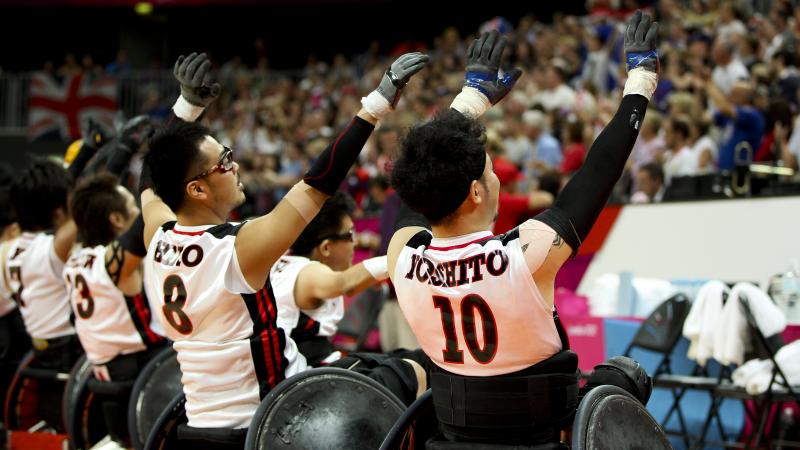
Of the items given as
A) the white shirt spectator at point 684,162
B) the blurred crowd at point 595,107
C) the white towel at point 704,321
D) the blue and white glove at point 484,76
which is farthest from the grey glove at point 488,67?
the white shirt spectator at point 684,162

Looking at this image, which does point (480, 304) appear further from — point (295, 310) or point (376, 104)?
point (295, 310)

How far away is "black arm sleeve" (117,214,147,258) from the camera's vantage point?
550cm

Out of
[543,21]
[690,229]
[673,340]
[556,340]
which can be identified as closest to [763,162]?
[690,229]

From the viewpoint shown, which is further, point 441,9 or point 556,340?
point 441,9

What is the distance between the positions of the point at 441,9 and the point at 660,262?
54.4 ft

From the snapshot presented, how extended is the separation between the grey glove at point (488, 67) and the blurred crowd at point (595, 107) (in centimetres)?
276

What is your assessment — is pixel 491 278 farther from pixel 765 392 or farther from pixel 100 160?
pixel 100 160

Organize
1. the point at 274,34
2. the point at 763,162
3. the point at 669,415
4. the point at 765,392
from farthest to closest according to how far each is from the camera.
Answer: the point at 274,34
the point at 763,162
the point at 669,415
the point at 765,392

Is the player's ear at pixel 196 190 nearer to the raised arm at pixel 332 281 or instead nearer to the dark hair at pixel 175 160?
the dark hair at pixel 175 160

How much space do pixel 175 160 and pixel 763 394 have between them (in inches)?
151

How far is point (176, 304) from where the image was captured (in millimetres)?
4547

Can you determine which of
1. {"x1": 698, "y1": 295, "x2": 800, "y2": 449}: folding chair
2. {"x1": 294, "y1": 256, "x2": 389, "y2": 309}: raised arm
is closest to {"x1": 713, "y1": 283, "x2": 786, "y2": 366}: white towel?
{"x1": 698, "y1": 295, "x2": 800, "y2": 449}: folding chair

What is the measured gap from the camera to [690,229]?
9148 mm

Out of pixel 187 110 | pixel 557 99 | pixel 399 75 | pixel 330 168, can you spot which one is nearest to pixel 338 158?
pixel 330 168
